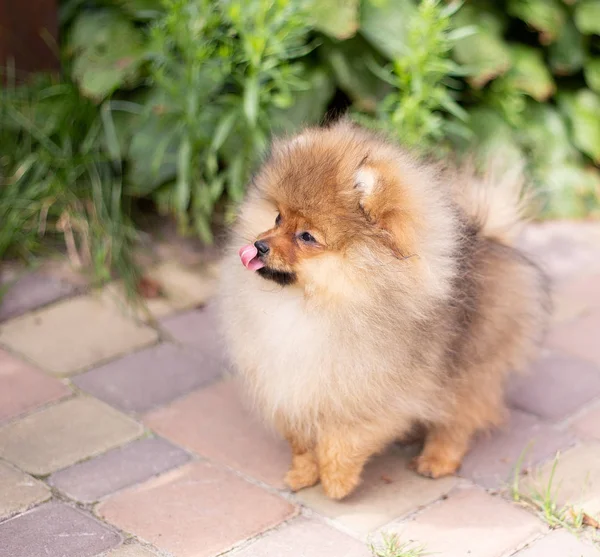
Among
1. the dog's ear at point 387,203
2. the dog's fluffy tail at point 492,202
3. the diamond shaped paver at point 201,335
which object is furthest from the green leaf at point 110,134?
the dog's ear at point 387,203

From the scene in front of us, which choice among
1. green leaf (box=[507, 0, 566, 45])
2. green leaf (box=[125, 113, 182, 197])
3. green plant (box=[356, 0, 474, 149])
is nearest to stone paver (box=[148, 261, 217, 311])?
green leaf (box=[125, 113, 182, 197])

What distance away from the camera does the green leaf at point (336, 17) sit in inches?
165

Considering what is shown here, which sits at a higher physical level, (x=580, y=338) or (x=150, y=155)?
(x=150, y=155)

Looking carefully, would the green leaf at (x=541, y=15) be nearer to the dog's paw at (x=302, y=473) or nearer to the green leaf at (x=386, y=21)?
the green leaf at (x=386, y=21)

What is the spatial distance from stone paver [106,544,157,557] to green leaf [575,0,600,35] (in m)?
3.74

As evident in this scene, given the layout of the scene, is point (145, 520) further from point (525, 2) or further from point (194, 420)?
point (525, 2)

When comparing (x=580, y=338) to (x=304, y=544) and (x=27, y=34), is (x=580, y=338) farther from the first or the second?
(x=27, y=34)

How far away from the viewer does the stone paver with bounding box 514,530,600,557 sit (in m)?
2.60

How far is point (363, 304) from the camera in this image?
2578mm

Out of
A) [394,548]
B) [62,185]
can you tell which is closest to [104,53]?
[62,185]

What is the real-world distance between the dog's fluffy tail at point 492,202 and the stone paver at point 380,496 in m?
0.82

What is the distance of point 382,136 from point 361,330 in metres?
0.61

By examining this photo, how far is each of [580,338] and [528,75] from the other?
63.8 inches

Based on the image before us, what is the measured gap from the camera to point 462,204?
9.88 feet
